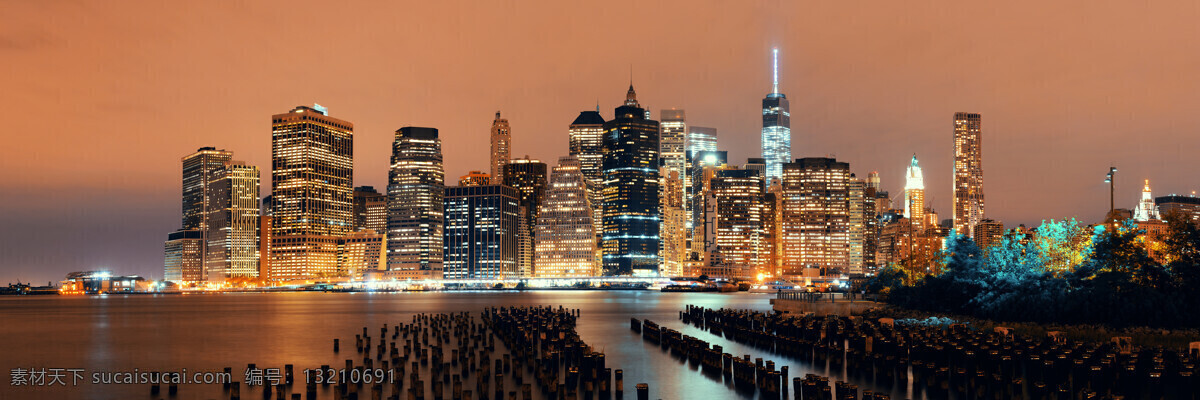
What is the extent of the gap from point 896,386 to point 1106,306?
976 inches

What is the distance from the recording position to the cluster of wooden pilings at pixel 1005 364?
143 feet

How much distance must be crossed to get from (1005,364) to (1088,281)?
991 inches

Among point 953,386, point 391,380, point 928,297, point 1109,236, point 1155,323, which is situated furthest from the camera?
point 928,297

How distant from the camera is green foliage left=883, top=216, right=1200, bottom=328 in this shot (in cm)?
6259

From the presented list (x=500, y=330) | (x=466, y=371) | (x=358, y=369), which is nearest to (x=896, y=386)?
(x=466, y=371)

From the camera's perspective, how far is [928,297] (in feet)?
321

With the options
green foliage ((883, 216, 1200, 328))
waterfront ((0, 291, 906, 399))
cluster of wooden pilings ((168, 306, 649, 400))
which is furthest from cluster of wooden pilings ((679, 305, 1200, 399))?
cluster of wooden pilings ((168, 306, 649, 400))

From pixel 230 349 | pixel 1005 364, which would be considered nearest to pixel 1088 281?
pixel 1005 364

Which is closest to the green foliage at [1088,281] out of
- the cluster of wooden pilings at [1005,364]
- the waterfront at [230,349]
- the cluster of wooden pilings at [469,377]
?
the cluster of wooden pilings at [1005,364]

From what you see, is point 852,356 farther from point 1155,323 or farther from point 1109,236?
point 1109,236

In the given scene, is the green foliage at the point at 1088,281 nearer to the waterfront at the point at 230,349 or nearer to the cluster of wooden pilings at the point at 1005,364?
the cluster of wooden pilings at the point at 1005,364

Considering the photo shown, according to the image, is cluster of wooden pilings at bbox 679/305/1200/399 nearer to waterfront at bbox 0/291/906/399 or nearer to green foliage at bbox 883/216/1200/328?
waterfront at bbox 0/291/906/399

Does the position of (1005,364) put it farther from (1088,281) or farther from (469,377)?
(469,377)

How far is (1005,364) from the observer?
47844 mm
